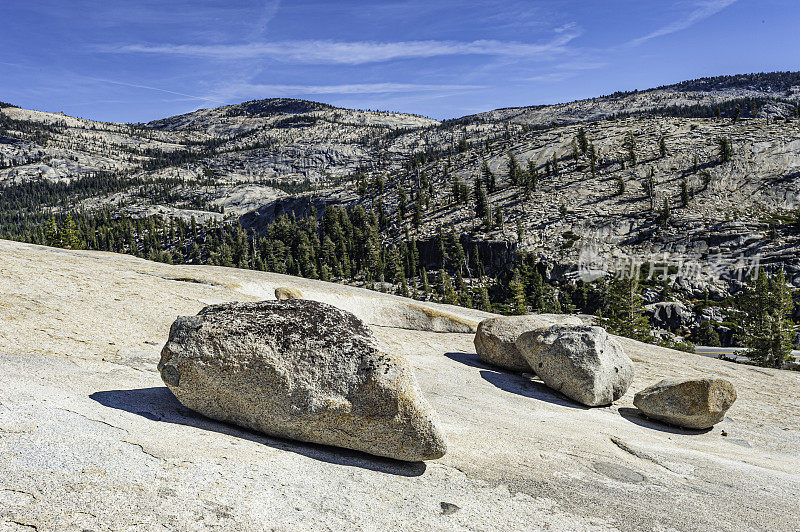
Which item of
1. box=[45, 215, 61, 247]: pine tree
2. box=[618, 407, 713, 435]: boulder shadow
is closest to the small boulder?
box=[618, 407, 713, 435]: boulder shadow

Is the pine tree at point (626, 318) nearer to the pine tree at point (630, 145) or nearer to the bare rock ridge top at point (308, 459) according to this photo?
the bare rock ridge top at point (308, 459)

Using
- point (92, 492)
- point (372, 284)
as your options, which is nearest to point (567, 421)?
point (92, 492)

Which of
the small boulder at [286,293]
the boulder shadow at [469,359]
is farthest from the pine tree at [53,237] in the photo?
the boulder shadow at [469,359]

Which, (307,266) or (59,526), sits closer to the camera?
(59,526)

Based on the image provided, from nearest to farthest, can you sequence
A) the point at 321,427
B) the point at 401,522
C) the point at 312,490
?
the point at 401,522 < the point at 312,490 < the point at 321,427

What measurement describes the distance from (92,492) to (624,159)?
186 metres

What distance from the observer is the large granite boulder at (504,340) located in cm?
1714

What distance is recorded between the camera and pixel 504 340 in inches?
681

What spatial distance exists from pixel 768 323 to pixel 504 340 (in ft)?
206

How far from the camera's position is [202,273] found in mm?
22859

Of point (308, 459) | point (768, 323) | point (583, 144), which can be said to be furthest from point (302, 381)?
point (583, 144)

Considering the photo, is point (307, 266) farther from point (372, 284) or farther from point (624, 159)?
point (624, 159)

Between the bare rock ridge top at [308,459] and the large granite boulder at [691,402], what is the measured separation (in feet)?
1.35

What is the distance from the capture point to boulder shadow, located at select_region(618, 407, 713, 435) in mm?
13609
